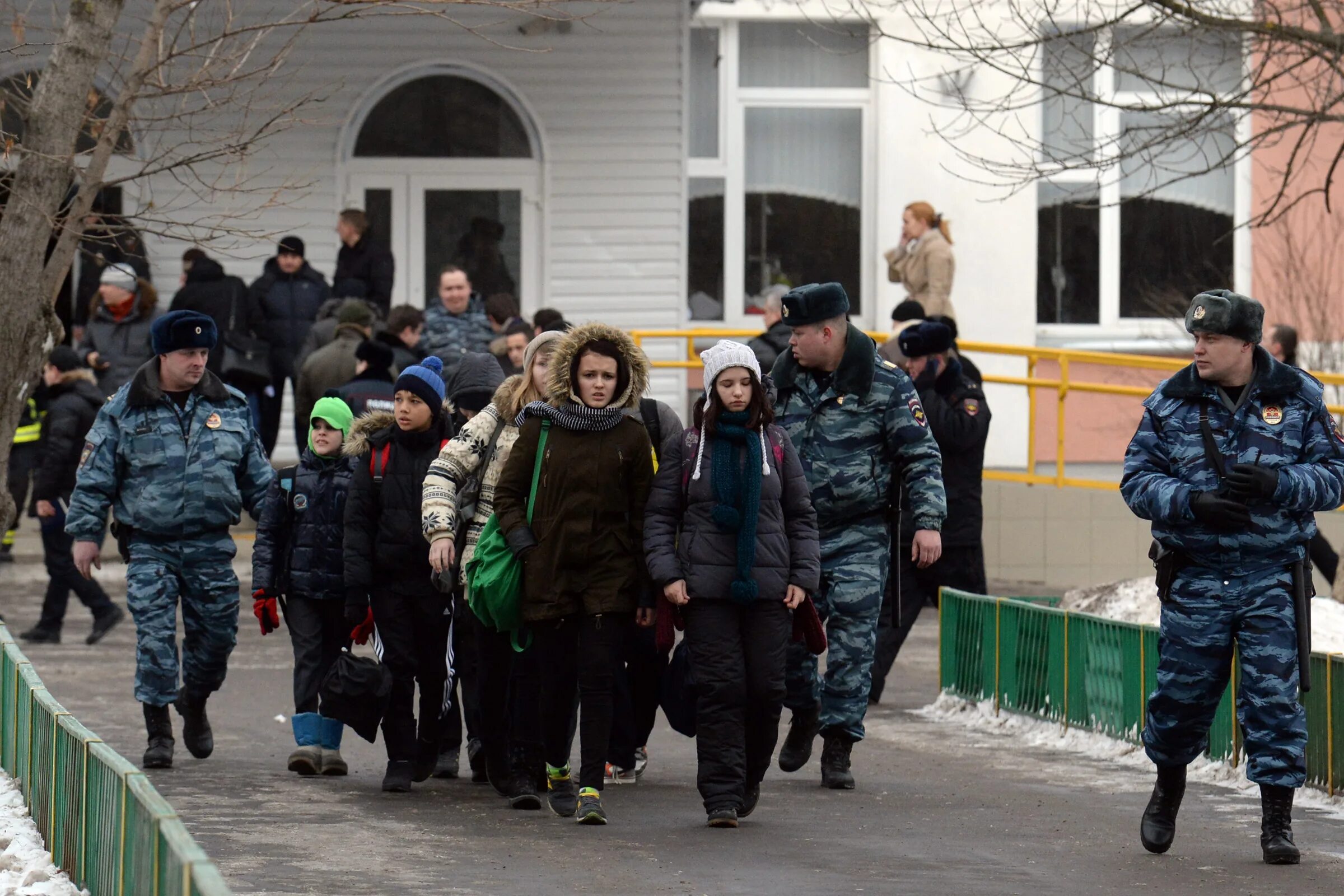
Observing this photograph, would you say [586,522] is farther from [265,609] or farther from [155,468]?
[155,468]

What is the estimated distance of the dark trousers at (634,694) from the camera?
8312mm

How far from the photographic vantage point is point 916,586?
11.2m

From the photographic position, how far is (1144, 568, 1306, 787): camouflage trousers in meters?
6.85

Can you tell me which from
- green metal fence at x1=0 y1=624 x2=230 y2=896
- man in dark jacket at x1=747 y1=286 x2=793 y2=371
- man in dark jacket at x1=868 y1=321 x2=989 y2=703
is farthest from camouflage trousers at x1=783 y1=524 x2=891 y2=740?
man in dark jacket at x1=747 y1=286 x2=793 y2=371

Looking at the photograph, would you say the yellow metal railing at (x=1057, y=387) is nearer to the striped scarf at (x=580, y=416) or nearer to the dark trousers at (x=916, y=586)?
the dark trousers at (x=916, y=586)


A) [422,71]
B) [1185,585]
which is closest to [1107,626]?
[1185,585]

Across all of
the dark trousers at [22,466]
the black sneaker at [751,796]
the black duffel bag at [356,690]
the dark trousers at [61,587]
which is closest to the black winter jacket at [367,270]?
the dark trousers at [22,466]

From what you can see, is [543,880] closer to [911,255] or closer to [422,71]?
[911,255]

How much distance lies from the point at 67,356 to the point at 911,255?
252 inches

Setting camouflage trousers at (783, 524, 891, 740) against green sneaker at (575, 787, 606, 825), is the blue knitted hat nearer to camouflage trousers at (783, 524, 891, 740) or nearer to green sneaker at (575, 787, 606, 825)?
camouflage trousers at (783, 524, 891, 740)

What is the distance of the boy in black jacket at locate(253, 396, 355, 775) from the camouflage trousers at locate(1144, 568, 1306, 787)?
3.45 metres

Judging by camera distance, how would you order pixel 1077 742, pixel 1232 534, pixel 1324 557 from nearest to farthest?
pixel 1232 534, pixel 1077 742, pixel 1324 557

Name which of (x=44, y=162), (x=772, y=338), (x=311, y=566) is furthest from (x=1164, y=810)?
(x=772, y=338)

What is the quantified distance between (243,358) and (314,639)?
Answer: 25.6 feet
